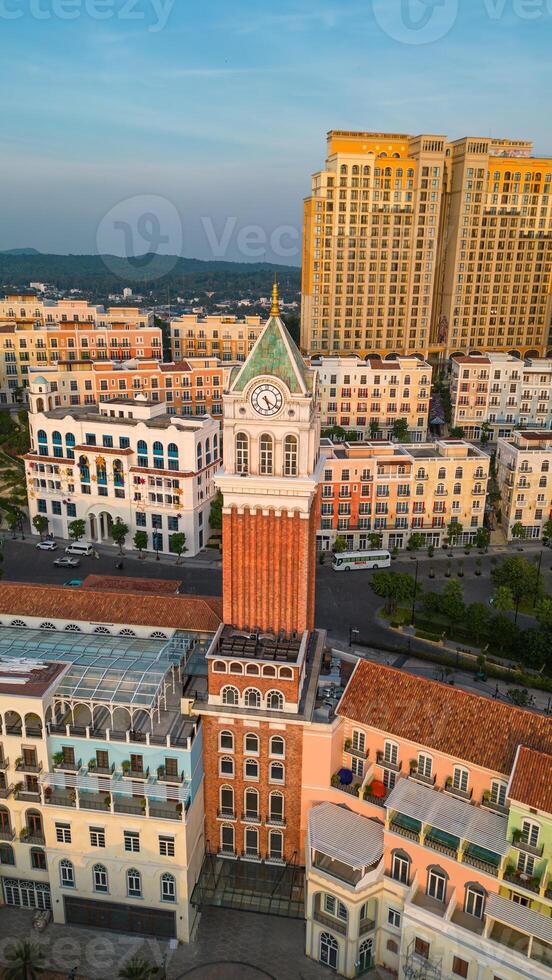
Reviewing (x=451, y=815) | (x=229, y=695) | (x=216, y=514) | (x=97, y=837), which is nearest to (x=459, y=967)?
(x=451, y=815)

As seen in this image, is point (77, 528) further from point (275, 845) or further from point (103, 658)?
point (275, 845)

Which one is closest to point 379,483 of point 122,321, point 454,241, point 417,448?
point 417,448

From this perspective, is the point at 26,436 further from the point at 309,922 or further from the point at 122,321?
the point at 309,922

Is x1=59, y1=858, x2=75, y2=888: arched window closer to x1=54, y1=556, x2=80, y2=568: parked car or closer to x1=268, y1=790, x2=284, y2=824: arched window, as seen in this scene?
x1=268, y1=790, x2=284, y2=824: arched window

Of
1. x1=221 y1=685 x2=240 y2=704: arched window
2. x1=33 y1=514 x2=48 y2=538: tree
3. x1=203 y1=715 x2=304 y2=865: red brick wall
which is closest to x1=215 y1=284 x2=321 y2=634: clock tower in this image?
x1=221 y1=685 x2=240 y2=704: arched window

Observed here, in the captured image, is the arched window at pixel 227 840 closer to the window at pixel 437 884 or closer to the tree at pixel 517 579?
the window at pixel 437 884

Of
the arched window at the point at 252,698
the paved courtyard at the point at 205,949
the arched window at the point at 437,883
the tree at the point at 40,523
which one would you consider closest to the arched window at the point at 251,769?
the arched window at the point at 252,698
